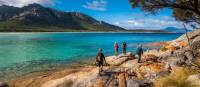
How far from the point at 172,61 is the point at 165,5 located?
35.1 ft

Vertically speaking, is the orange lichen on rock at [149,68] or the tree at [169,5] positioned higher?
the tree at [169,5]

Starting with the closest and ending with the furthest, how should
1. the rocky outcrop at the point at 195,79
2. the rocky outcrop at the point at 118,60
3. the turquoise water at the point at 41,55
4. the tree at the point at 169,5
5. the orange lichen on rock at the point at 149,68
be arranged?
the rocky outcrop at the point at 195,79, the tree at the point at 169,5, the orange lichen on rock at the point at 149,68, the rocky outcrop at the point at 118,60, the turquoise water at the point at 41,55

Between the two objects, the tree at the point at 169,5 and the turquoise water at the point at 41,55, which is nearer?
the tree at the point at 169,5

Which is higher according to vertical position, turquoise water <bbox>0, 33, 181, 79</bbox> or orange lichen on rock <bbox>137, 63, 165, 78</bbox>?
orange lichen on rock <bbox>137, 63, 165, 78</bbox>

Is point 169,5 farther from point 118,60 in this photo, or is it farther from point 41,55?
point 41,55

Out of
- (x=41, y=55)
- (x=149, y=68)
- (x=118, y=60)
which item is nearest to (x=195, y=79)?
(x=149, y=68)

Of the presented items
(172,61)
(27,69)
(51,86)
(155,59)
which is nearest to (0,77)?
(27,69)

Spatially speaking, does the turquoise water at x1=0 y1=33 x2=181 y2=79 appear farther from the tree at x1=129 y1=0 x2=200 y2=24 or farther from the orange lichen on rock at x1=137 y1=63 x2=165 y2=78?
the tree at x1=129 y1=0 x2=200 y2=24

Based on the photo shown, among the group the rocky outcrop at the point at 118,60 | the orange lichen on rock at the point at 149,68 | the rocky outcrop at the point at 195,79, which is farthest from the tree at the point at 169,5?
the rocky outcrop at the point at 118,60

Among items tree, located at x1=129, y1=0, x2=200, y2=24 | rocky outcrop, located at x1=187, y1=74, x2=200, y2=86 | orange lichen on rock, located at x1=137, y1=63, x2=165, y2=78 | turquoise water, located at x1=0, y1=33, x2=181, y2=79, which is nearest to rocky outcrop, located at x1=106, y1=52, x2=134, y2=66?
orange lichen on rock, located at x1=137, y1=63, x2=165, y2=78

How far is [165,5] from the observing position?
57.6 feet

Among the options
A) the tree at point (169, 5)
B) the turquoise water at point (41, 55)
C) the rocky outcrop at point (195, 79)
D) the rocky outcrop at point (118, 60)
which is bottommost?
the turquoise water at point (41, 55)

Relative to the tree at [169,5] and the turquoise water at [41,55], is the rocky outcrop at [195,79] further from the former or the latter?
the turquoise water at [41,55]

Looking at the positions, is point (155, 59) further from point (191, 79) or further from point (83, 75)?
point (191, 79)
